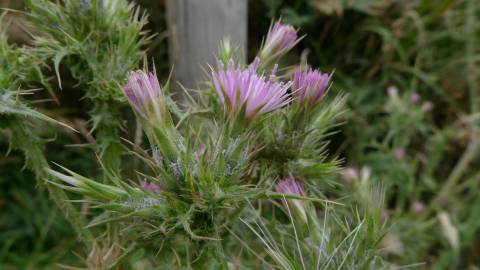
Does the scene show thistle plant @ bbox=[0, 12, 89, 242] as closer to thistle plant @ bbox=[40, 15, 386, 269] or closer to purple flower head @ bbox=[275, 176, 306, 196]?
thistle plant @ bbox=[40, 15, 386, 269]

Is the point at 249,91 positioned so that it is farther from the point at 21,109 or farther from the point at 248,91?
the point at 21,109

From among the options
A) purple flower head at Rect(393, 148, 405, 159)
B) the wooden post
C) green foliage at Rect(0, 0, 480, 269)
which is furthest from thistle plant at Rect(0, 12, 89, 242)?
purple flower head at Rect(393, 148, 405, 159)

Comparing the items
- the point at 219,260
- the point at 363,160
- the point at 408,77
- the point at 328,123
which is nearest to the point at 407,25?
the point at 408,77

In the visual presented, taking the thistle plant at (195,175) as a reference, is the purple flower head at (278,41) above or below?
above

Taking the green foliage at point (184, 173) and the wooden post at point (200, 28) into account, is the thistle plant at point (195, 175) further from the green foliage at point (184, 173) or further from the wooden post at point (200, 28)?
the wooden post at point (200, 28)

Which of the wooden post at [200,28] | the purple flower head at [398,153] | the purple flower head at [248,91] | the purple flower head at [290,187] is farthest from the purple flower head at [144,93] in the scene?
the purple flower head at [398,153]

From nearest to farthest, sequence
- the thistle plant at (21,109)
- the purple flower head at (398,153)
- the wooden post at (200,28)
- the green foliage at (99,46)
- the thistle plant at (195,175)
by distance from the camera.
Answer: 1. the thistle plant at (195,175)
2. the thistle plant at (21,109)
3. the green foliage at (99,46)
4. the purple flower head at (398,153)
5. the wooden post at (200,28)
